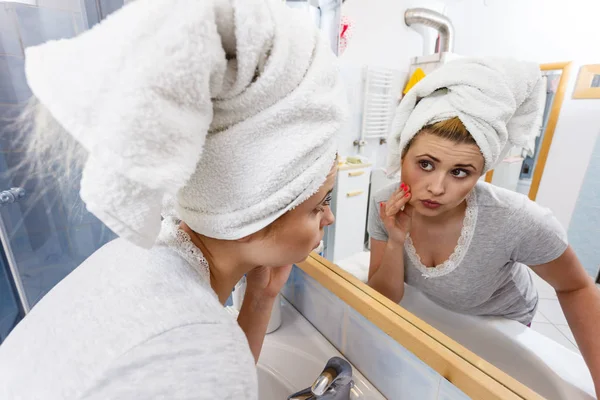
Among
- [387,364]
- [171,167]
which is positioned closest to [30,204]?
[171,167]

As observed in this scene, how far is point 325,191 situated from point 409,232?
47 cm

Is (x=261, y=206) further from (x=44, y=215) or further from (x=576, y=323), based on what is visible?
(x=44, y=215)

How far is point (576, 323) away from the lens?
0.60 meters

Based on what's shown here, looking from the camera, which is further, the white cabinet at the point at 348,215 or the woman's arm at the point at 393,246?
the white cabinet at the point at 348,215

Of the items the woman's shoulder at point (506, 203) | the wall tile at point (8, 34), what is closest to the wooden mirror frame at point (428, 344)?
the woman's shoulder at point (506, 203)

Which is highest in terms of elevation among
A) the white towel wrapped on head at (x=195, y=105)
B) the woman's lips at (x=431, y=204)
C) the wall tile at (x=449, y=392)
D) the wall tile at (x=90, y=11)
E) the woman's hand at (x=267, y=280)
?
the wall tile at (x=90, y=11)

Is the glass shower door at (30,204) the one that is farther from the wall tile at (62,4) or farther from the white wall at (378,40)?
the white wall at (378,40)

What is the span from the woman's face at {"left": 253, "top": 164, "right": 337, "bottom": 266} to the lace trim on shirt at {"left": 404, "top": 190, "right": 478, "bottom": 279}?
1.49 ft

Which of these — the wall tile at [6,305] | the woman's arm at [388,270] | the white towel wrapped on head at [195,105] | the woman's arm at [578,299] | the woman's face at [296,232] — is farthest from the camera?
the wall tile at [6,305]

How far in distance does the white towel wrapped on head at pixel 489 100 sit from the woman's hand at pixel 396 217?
0.69 feet

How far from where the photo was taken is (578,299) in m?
0.62

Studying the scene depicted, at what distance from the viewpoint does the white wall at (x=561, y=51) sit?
2.23 feet

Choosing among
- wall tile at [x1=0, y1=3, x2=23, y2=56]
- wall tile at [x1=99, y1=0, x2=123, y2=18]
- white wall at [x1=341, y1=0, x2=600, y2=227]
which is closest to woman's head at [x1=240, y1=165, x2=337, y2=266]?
white wall at [x1=341, y1=0, x2=600, y2=227]

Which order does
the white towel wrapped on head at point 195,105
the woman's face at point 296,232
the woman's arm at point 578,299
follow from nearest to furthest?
the white towel wrapped on head at point 195,105, the woman's face at point 296,232, the woman's arm at point 578,299
